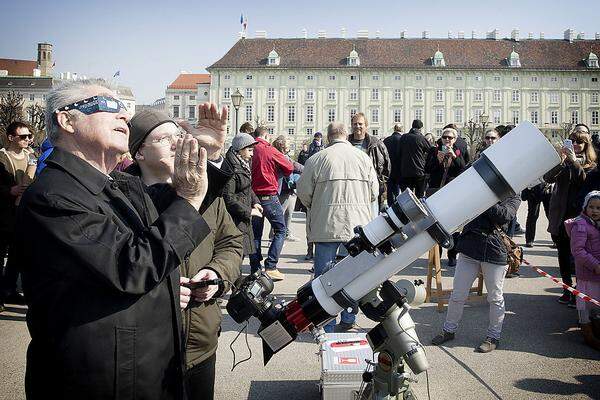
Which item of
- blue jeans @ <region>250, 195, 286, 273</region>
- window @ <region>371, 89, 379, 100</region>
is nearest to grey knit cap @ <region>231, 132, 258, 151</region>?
blue jeans @ <region>250, 195, 286, 273</region>

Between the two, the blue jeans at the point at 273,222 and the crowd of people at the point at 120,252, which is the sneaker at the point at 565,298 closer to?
the blue jeans at the point at 273,222

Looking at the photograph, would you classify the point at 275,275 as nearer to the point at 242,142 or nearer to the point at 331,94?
the point at 242,142

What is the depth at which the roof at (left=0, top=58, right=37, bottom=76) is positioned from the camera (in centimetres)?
11544

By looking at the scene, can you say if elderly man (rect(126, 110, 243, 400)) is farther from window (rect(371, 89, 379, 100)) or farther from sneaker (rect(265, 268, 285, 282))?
window (rect(371, 89, 379, 100))

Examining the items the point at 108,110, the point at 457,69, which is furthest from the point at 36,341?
the point at 457,69

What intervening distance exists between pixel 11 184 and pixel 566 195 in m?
7.76

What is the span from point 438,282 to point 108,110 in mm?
5267

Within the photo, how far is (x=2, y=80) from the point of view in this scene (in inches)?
4171

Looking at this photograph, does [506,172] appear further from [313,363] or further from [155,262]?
[313,363]

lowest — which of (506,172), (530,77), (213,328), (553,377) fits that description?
(553,377)

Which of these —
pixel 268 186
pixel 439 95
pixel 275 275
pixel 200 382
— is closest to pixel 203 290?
pixel 200 382

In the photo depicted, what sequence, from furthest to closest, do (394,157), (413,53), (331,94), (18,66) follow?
(18,66)
(331,94)
(413,53)
(394,157)

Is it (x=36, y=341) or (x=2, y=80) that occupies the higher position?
(x=2, y=80)

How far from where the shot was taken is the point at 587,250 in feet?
18.5
